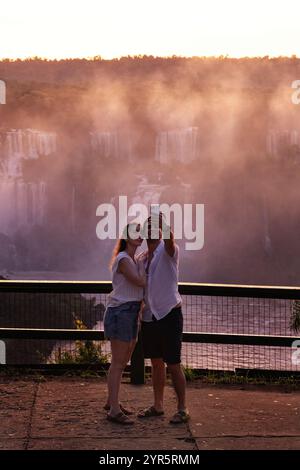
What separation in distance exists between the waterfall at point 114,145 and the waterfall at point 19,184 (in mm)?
6246

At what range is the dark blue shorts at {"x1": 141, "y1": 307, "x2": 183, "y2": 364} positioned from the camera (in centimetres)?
674

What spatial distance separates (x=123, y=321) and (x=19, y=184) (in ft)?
375

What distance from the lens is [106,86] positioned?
13638 cm

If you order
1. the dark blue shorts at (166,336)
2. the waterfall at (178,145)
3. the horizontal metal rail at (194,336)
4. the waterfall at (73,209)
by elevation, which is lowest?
the horizontal metal rail at (194,336)

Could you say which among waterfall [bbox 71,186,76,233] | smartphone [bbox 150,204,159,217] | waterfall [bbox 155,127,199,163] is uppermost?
waterfall [bbox 155,127,199,163]

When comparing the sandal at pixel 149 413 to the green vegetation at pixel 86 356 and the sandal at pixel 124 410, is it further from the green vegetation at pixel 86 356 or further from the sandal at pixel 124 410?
the green vegetation at pixel 86 356

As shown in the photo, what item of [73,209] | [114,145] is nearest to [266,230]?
[114,145]

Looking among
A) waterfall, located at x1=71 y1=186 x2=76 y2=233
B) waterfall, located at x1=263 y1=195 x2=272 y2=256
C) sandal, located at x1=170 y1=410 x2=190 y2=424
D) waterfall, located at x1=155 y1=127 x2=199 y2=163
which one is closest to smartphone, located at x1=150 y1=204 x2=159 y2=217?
sandal, located at x1=170 y1=410 x2=190 y2=424

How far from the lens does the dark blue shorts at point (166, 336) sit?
6742mm

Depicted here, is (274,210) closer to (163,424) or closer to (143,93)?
(143,93)

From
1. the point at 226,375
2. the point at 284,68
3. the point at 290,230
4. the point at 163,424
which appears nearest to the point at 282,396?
the point at 226,375

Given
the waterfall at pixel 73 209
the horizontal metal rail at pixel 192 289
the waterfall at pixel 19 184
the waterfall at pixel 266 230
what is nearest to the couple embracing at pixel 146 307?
the horizontal metal rail at pixel 192 289

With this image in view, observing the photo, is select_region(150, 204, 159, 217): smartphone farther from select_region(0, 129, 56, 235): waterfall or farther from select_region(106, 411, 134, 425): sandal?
select_region(0, 129, 56, 235): waterfall

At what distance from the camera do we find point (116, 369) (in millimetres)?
6844
